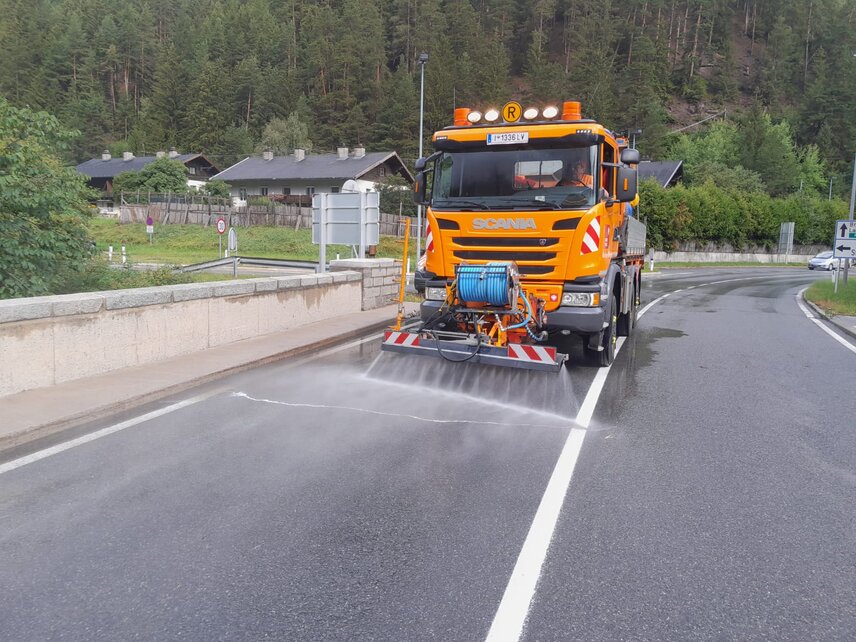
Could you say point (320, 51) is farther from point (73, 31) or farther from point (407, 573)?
point (407, 573)

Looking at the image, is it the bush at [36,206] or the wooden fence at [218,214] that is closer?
the bush at [36,206]

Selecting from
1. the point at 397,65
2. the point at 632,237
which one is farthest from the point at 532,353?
the point at 397,65

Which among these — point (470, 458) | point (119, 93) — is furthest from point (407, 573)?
point (119, 93)

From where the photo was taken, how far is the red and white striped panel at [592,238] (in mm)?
8242

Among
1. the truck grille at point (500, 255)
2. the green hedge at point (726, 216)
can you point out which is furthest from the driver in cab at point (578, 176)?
the green hedge at point (726, 216)

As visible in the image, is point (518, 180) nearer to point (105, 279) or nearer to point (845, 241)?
point (105, 279)

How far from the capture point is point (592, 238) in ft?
27.2

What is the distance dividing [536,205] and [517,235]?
0.41 m

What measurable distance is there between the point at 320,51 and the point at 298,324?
86.7 meters

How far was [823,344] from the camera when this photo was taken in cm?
1291

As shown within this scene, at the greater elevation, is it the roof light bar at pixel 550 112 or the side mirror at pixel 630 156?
the roof light bar at pixel 550 112

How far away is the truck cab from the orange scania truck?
0.04ft

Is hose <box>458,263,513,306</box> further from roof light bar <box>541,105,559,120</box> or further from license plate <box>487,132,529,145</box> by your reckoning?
roof light bar <box>541,105,559,120</box>

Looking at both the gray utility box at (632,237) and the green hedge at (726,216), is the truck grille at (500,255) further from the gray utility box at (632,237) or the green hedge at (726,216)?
the green hedge at (726,216)
